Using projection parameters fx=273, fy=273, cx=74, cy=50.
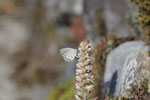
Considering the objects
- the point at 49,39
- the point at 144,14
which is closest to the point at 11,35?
the point at 49,39

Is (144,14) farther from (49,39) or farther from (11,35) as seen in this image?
(11,35)

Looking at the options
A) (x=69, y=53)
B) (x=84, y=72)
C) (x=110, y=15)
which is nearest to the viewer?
(x=84, y=72)

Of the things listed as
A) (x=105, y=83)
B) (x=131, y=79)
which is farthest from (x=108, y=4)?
(x=131, y=79)

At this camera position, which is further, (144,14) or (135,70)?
(144,14)

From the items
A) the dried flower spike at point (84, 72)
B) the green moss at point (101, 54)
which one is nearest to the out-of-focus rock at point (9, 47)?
the green moss at point (101, 54)

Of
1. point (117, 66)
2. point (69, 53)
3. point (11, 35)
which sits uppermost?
point (11, 35)

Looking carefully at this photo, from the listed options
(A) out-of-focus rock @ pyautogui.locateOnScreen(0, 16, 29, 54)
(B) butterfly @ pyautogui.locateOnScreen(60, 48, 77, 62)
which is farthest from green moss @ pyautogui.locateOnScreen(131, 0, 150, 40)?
(A) out-of-focus rock @ pyautogui.locateOnScreen(0, 16, 29, 54)

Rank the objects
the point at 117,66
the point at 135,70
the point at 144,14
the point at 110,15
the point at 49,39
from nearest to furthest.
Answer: the point at 135,70 → the point at 117,66 → the point at 144,14 → the point at 110,15 → the point at 49,39

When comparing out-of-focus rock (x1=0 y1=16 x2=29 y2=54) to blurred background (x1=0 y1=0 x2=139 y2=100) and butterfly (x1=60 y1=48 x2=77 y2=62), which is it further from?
butterfly (x1=60 y1=48 x2=77 y2=62)
